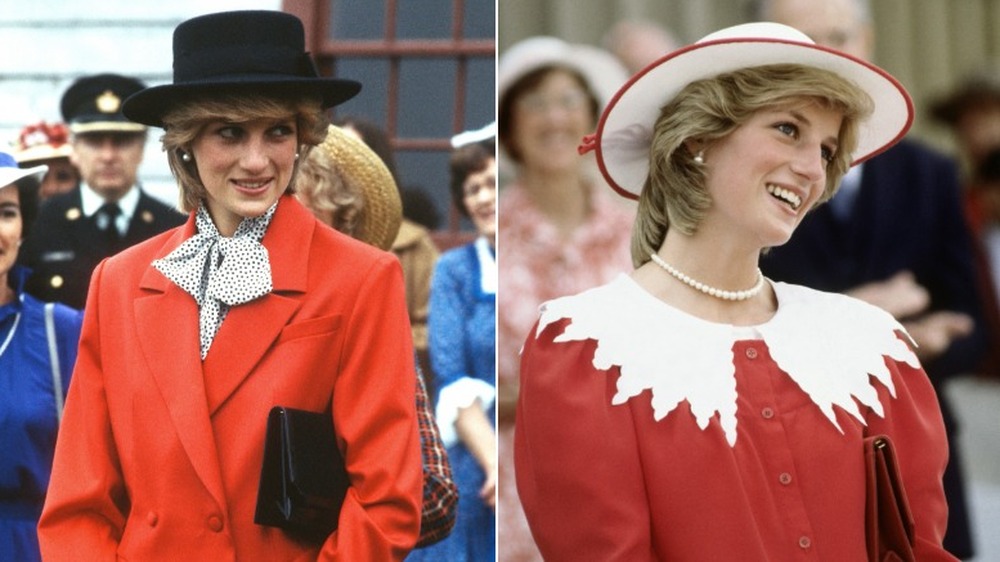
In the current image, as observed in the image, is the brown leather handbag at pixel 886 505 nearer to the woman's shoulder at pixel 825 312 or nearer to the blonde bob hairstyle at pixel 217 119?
the woman's shoulder at pixel 825 312

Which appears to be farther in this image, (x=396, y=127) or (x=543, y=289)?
(x=543, y=289)

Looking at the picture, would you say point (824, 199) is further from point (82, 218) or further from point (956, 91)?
point (956, 91)

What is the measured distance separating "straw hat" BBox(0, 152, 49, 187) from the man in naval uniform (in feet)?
0.25

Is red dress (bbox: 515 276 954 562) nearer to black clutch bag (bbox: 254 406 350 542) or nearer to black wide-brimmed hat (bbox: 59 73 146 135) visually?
black clutch bag (bbox: 254 406 350 542)

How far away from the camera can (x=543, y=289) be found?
4270 millimetres

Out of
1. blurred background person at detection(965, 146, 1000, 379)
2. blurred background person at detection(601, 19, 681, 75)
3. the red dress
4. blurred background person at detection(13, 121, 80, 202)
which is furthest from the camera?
blurred background person at detection(601, 19, 681, 75)

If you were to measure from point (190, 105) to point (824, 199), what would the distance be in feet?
4.32

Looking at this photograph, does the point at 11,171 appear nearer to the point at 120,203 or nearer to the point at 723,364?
the point at 120,203

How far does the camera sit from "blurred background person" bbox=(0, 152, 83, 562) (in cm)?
350

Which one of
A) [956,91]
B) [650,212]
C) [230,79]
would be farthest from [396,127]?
[956,91]

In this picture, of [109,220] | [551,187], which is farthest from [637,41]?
[109,220]

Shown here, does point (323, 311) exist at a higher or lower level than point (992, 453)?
higher

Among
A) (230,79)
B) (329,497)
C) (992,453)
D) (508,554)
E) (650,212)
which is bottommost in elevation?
(992,453)

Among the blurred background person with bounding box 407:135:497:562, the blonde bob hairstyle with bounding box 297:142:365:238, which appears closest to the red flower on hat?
the blonde bob hairstyle with bounding box 297:142:365:238
